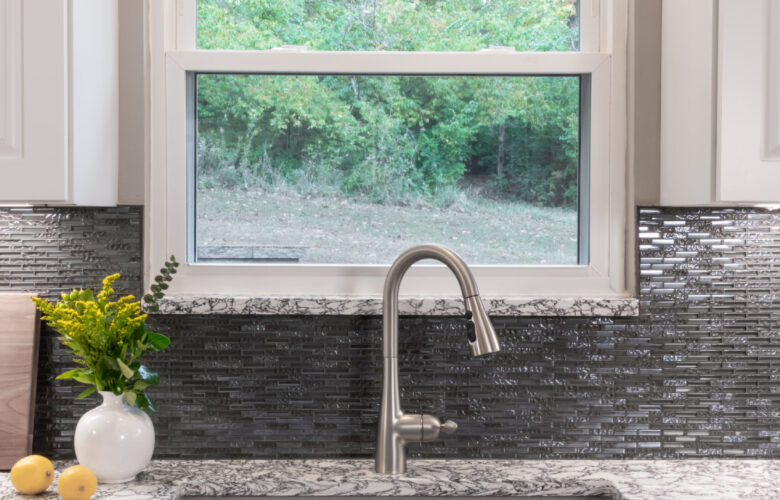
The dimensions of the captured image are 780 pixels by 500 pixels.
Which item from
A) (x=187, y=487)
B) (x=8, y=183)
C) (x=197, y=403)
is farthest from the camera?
(x=197, y=403)

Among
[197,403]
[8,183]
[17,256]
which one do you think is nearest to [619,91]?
[197,403]

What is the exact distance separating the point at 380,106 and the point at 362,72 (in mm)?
90

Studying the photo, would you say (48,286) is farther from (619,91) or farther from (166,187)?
(619,91)

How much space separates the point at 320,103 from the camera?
72.8 inches

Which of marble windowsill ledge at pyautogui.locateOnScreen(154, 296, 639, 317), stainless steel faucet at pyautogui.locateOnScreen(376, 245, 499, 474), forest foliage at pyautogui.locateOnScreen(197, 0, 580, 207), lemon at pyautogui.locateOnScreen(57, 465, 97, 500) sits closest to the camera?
lemon at pyautogui.locateOnScreen(57, 465, 97, 500)

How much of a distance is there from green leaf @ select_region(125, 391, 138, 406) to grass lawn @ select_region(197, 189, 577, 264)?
427 mm

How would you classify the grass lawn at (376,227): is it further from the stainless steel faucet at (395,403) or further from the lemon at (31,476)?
the lemon at (31,476)

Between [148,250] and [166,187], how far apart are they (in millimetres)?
151

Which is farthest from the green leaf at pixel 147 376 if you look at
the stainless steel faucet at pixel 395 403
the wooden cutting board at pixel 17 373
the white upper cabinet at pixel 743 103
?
the white upper cabinet at pixel 743 103

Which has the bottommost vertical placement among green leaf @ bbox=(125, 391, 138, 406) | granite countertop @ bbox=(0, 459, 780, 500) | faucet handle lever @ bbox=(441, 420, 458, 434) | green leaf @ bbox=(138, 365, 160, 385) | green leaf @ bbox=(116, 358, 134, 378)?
granite countertop @ bbox=(0, 459, 780, 500)

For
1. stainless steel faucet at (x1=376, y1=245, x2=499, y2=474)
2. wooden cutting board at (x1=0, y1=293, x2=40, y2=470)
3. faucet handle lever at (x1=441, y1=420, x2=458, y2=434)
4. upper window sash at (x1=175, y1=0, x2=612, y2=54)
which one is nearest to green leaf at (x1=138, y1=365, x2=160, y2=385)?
wooden cutting board at (x1=0, y1=293, x2=40, y2=470)

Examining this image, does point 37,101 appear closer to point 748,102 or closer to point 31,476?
point 31,476

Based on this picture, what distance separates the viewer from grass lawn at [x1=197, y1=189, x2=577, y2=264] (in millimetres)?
1861

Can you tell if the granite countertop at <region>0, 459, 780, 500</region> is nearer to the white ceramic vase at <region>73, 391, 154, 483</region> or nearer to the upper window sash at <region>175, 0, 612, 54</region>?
the white ceramic vase at <region>73, 391, 154, 483</region>
